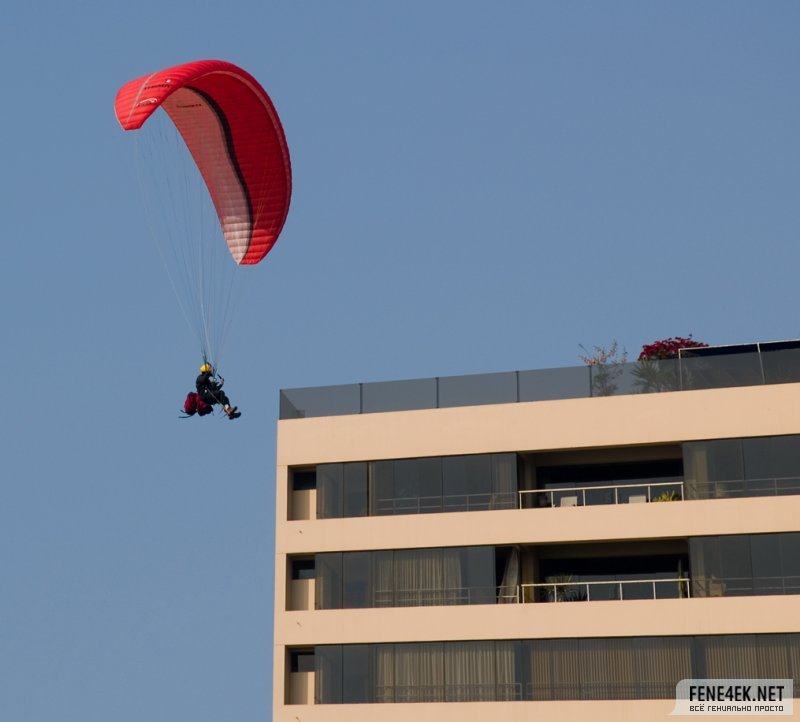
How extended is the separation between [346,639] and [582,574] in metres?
6.13

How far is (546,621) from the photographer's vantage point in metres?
47.2

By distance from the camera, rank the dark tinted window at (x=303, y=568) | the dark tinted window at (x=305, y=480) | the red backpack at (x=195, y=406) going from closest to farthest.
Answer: the red backpack at (x=195, y=406)
the dark tinted window at (x=303, y=568)
the dark tinted window at (x=305, y=480)

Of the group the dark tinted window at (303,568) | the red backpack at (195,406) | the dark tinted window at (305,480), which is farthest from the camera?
the dark tinted window at (305,480)

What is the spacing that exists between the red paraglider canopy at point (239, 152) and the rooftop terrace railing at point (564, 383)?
420 centimetres

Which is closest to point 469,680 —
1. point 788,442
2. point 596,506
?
point 596,506

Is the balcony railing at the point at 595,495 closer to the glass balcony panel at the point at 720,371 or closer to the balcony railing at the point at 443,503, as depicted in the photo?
the balcony railing at the point at 443,503

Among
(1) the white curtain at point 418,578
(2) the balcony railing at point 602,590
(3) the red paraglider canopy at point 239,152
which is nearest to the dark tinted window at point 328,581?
(1) the white curtain at point 418,578

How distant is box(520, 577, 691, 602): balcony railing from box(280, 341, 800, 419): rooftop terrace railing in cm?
462

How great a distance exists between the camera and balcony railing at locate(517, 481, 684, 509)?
48.6 m

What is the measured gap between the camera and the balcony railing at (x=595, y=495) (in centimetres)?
4859

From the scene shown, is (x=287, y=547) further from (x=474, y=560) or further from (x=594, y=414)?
(x=594, y=414)

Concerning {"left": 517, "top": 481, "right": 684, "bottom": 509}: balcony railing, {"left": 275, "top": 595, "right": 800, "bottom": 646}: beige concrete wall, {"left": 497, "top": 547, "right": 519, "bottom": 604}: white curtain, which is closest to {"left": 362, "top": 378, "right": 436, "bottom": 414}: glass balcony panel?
{"left": 517, "top": 481, "right": 684, "bottom": 509}: balcony railing

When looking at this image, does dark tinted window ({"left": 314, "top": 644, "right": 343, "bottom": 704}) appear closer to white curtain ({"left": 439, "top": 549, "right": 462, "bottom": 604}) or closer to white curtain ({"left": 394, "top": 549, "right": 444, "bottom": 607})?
white curtain ({"left": 394, "top": 549, "right": 444, "bottom": 607})

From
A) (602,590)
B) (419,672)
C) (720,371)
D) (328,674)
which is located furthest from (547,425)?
(328,674)
